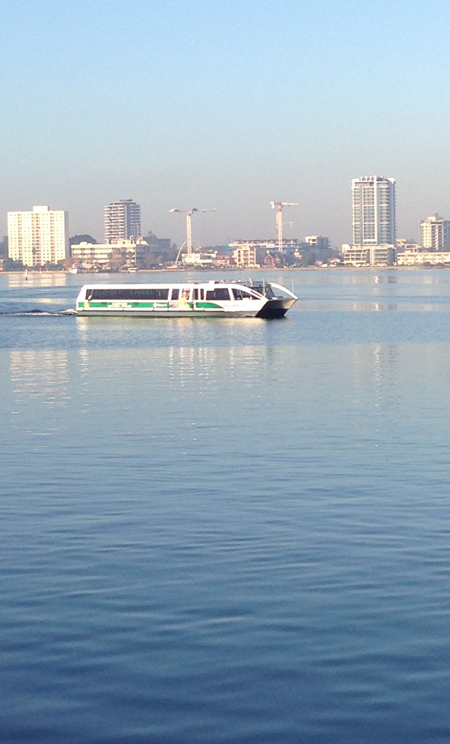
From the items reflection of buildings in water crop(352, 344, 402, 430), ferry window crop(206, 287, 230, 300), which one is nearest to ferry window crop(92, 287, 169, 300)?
ferry window crop(206, 287, 230, 300)

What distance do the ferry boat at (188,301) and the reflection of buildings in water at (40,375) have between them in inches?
1117

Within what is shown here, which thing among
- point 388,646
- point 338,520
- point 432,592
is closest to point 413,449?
point 338,520

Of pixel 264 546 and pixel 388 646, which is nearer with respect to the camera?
pixel 388 646

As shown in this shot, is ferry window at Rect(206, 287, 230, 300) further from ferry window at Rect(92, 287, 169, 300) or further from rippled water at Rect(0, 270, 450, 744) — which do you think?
rippled water at Rect(0, 270, 450, 744)

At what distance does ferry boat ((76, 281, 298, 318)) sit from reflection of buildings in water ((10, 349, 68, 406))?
1117 inches

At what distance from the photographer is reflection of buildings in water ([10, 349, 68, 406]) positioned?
127 ft

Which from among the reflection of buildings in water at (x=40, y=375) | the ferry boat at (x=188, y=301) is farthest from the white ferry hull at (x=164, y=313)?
the reflection of buildings in water at (x=40, y=375)

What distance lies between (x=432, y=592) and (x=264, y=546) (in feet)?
10.4

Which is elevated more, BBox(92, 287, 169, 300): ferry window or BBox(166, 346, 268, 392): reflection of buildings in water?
BBox(92, 287, 169, 300): ferry window

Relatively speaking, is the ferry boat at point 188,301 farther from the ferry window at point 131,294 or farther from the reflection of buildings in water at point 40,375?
the reflection of buildings in water at point 40,375

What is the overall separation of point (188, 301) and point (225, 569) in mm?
74670

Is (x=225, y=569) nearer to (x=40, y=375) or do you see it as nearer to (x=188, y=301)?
(x=40, y=375)

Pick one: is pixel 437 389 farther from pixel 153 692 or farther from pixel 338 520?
pixel 153 692

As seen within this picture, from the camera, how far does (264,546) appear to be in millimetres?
Answer: 17219
